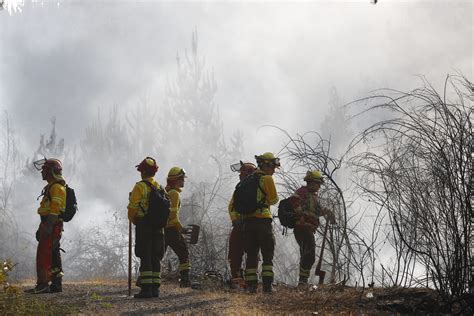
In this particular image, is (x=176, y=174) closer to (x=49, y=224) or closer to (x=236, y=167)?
(x=236, y=167)

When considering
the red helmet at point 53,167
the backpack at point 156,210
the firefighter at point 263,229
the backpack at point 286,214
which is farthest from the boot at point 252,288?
the red helmet at point 53,167

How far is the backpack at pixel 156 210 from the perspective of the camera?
322 inches

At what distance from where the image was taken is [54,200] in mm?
8688

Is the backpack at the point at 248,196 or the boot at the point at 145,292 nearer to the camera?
the boot at the point at 145,292

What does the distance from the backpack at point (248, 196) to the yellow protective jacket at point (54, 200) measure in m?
2.28

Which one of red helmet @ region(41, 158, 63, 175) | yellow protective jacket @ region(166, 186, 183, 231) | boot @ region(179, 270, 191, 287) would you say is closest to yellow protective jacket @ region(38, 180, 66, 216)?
red helmet @ region(41, 158, 63, 175)

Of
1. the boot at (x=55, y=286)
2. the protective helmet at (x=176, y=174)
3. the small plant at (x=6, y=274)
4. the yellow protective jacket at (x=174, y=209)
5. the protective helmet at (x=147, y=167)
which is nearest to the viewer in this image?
the small plant at (x=6, y=274)

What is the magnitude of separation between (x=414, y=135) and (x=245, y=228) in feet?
11.4

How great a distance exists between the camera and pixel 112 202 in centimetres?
7294

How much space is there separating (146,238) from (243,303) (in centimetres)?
154

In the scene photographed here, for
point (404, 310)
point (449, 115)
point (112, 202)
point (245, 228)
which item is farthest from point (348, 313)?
point (112, 202)

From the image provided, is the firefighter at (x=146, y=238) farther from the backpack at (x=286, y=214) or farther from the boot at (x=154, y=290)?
the backpack at (x=286, y=214)

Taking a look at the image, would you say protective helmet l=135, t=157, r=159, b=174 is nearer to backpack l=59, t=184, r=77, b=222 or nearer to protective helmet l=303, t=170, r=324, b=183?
A: backpack l=59, t=184, r=77, b=222

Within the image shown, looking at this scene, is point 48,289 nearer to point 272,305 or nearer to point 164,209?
point 164,209
